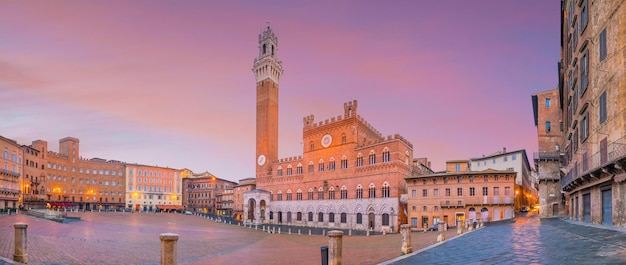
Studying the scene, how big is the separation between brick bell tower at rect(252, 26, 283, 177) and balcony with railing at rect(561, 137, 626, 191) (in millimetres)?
56290

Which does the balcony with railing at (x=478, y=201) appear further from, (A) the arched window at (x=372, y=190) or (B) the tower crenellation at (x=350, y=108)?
(B) the tower crenellation at (x=350, y=108)

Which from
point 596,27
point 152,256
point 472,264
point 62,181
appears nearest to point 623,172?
point 596,27

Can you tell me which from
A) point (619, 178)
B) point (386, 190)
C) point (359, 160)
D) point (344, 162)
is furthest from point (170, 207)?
point (619, 178)

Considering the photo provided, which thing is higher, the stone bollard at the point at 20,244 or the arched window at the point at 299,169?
the arched window at the point at 299,169

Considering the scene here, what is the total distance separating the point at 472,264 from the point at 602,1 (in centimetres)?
1783

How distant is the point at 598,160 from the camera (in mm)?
20531

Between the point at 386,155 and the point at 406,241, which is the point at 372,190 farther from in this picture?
the point at 406,241

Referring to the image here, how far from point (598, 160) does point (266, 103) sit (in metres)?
63.1

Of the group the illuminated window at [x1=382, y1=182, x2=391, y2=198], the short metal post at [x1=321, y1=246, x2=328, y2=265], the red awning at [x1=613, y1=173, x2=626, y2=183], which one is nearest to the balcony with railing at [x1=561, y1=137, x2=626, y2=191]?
the red awning at [x1=613, y1=173, x2=626, y2=183]

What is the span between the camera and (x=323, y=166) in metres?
66.2

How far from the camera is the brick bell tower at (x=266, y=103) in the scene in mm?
76625

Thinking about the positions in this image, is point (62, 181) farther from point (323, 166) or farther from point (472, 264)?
point (472, 264)

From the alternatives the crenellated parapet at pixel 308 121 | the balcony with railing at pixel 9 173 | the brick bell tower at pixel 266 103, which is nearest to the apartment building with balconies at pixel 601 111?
the crenellated parapet at pixel 308 121

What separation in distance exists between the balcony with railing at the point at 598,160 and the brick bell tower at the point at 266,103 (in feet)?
185
